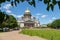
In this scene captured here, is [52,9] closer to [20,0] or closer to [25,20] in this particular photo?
[20,0]

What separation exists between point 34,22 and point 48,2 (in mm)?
118510

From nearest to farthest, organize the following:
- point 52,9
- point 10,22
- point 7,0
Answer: point 52,9, point 7,0, point 10,22

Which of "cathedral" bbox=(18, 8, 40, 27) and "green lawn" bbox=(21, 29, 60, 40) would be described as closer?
"green lawn" bbox=(21, 29, 60, 40)

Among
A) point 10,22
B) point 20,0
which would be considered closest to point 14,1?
point 20,0

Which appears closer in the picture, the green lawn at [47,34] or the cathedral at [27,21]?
the green lawn at [47,34]

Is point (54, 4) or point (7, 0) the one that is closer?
point (54, 4)

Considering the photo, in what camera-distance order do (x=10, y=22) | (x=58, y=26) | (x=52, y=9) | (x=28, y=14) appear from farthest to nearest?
(x=28, y=14)
(x=58, y=26)
(x=10, y=22)
(x=52, y=9)

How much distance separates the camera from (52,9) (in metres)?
2.40

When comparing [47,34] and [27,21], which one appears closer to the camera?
[47,34]

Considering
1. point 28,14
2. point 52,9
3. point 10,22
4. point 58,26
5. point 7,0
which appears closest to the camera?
point 52,9

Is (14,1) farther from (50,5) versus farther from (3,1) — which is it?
(50,5)

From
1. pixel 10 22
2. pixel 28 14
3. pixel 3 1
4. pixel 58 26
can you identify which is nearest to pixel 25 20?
pixel 28 14

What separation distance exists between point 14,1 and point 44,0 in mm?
444

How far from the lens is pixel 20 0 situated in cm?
270
